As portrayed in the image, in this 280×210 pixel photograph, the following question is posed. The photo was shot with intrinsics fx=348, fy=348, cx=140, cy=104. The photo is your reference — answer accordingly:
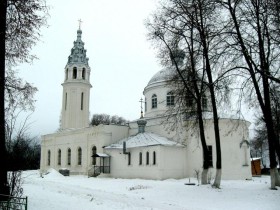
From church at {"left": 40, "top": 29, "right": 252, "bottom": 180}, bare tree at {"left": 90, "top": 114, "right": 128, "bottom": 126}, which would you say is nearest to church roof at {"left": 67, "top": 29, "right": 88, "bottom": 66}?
church at {"left": 40, "top": 29, "right": 252, "bottom": 180}

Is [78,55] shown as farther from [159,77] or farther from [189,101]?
[189,101]

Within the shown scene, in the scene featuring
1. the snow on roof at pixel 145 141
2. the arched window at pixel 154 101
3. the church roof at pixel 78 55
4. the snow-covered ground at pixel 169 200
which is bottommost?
the snow-covered ground at pixel 169 200

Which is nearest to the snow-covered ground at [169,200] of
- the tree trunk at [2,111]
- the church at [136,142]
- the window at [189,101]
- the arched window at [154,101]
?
the tree trunk at [2,111]

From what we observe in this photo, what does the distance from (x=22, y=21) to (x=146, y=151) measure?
20.0m

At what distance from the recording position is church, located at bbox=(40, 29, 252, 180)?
29.1 metres

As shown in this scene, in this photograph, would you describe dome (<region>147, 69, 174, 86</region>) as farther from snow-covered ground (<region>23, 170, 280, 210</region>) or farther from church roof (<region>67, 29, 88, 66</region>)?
snow-covered ground (<region>23, 170, 280, 210</region>)

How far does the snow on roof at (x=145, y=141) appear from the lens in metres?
29.8

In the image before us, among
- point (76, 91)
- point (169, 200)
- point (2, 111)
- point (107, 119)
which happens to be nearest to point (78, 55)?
point (76, 91)

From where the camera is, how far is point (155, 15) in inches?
816

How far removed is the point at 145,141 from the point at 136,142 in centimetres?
107

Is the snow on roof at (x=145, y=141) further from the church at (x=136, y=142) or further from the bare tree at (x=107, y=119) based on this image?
the bare tree at (x=107, y=119)

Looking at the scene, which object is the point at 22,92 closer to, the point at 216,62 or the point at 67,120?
the point at 216,62

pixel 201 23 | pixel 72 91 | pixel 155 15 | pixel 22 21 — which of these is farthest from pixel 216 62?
pixel 72 91

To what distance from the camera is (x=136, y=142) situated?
31766mm
